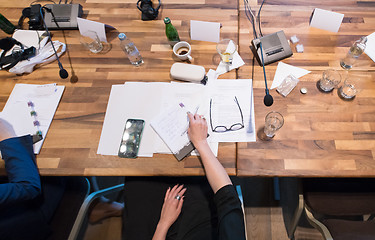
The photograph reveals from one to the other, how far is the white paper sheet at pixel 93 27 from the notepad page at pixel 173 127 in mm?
667

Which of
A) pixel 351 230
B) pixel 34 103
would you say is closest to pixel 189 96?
pixel 34 103

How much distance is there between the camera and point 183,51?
1.55 metres

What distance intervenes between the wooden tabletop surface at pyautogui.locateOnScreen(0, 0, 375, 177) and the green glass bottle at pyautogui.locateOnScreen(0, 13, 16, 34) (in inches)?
3.3

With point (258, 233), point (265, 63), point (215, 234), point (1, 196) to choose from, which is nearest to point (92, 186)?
point (1, 196)

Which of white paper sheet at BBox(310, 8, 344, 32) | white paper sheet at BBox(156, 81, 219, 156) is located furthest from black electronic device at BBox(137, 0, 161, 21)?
white paper sheet at BBox(310, 8, 344, 32)

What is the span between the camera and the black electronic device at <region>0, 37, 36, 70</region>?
1.58 m

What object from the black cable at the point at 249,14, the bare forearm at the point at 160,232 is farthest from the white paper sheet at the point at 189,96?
the bare forearm at the point at 160,232

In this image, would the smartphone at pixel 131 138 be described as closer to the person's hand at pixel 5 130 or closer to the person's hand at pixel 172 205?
the person's hand at pixel 172 205

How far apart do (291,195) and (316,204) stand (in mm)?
601

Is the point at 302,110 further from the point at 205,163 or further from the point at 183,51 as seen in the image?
the point at 183,51

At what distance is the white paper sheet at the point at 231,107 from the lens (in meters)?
1.31

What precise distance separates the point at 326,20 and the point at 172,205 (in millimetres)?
1360

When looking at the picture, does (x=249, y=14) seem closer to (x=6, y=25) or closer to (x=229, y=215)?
(x=229, y=215)

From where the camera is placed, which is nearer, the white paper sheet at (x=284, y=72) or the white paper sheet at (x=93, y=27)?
the white paper sheet at (x=284, y=72)
